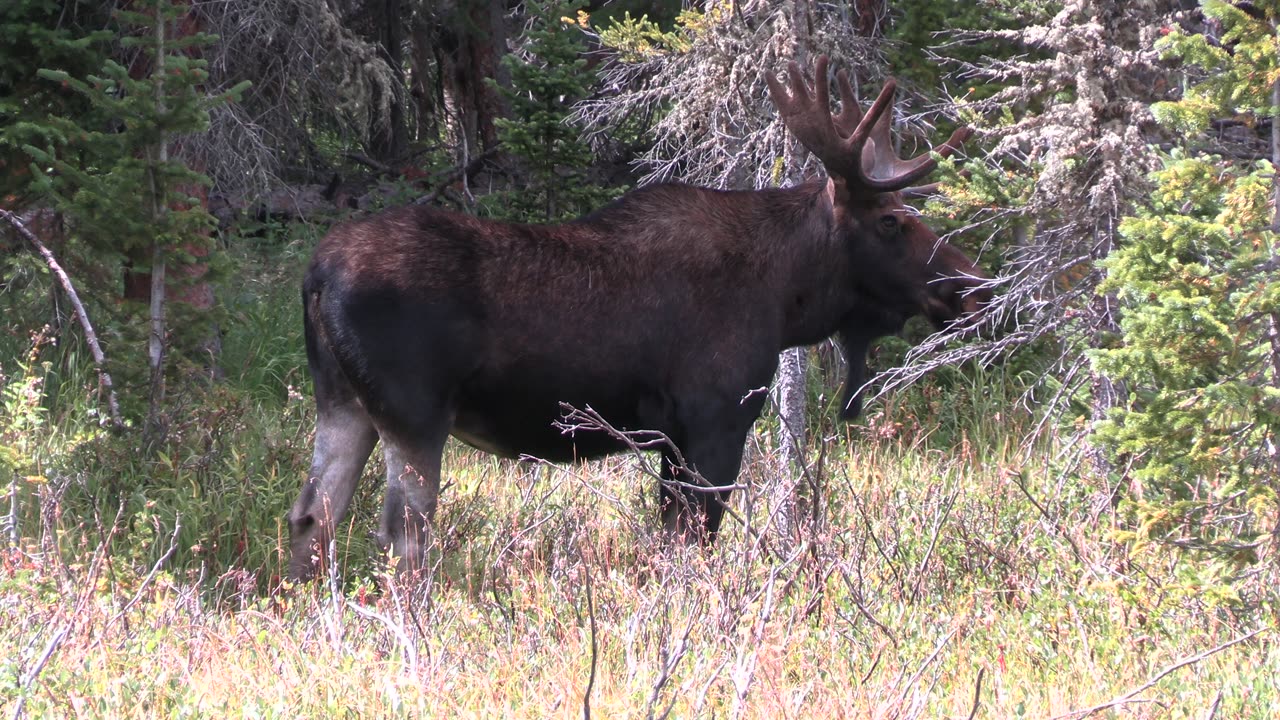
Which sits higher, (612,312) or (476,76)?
(476,76)

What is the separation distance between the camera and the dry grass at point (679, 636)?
4023mm

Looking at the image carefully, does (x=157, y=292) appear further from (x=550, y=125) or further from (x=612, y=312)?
(x=550, y=125)

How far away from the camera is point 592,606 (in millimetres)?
4500

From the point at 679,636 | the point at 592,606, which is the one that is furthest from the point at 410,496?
the point at 679,636

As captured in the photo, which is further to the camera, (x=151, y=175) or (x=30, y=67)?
(x=30, y=67)

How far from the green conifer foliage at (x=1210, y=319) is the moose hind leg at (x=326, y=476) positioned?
3.31m

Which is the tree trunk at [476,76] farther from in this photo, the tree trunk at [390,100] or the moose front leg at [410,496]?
the moose front leg at [410,496]

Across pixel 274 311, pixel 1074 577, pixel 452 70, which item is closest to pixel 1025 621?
pixel 1074 577

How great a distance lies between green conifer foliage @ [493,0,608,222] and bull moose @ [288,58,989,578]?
11.0ft

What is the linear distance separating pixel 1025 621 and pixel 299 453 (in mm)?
3984

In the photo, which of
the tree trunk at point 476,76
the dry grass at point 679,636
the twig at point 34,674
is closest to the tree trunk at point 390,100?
the tree trunk at point 476,76

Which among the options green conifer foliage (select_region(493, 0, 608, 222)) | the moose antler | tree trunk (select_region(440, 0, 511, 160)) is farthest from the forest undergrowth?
tree trunk (select_region(440, 0, 511, 160))

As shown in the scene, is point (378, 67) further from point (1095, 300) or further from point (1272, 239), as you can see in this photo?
point (1272, 239)

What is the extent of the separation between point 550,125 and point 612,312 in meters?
4.47
